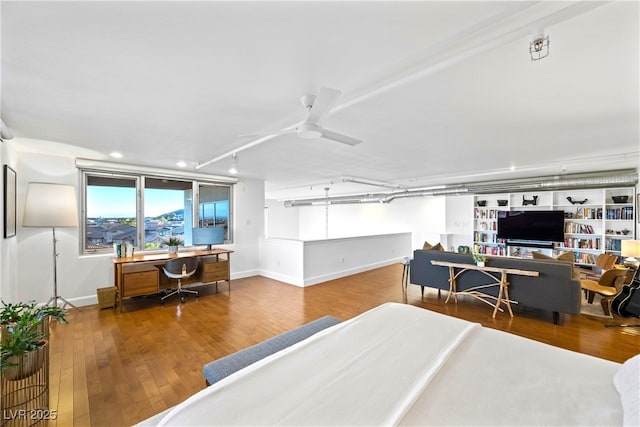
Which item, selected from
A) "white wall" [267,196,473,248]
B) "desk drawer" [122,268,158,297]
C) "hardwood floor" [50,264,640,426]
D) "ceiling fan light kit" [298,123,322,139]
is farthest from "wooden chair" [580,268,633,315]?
"desk drawer" [122,268,158,297]

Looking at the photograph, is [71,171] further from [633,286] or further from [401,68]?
[633,286]

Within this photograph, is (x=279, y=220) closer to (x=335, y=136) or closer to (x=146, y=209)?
(x=146, y=209)

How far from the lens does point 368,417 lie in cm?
98

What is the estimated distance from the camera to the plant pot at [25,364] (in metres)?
1.58

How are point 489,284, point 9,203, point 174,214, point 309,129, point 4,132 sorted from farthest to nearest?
point 174,214, point 489,284, point 9,203, point 4,132, point 309,129

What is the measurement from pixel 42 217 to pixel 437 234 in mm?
8616

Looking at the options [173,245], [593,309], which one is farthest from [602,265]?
[173,245]

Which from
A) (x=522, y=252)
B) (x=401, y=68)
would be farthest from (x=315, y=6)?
(x=522, y=252)

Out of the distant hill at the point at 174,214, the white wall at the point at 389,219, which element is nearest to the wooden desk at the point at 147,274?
the distant hill at the point at 174,214

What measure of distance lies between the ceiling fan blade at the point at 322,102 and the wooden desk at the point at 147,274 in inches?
137

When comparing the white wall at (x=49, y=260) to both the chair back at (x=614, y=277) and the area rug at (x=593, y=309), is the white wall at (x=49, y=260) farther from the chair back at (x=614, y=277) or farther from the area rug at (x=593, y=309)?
the chair back at (x=614, y=277)

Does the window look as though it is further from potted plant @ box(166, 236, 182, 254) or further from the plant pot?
the plant pot

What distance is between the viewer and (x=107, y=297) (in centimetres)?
388

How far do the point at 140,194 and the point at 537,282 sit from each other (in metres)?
6.32
